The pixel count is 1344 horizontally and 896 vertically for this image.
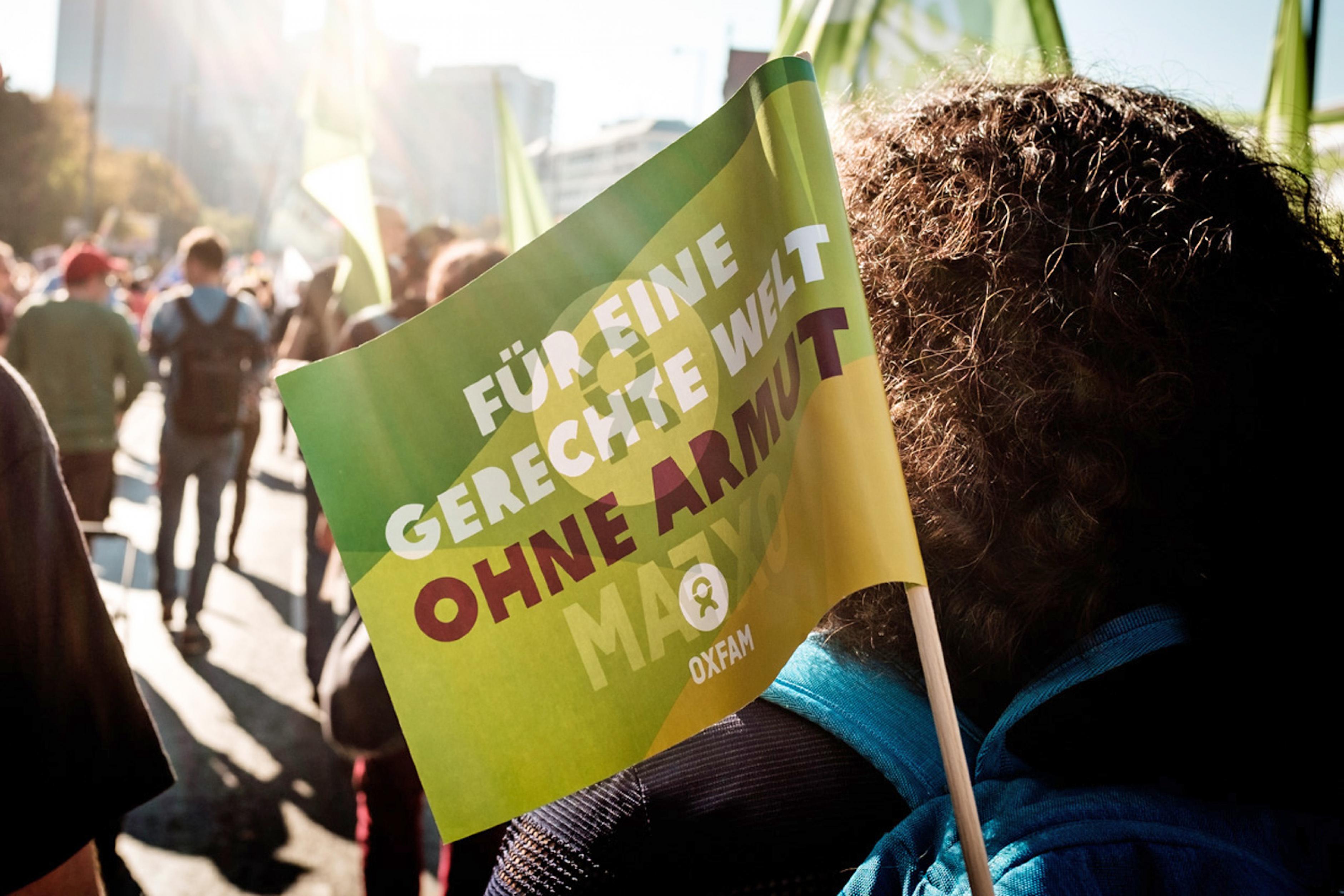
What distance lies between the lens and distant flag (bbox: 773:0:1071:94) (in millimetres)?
3496

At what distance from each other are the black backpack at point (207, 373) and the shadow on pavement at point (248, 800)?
1.58 metres

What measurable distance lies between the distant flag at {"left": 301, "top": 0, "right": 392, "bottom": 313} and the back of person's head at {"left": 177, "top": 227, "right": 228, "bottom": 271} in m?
0.89

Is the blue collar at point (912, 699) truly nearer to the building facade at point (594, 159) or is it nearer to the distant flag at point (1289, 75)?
the distant flag at point (1289, 75)

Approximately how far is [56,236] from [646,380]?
151 ft

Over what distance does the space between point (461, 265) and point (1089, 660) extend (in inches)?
130

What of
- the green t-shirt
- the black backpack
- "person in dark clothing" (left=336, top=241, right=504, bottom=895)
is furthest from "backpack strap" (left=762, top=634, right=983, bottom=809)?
the green t-shirt

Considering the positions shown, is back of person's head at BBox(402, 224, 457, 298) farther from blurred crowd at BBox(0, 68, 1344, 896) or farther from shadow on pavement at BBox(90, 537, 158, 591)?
blurred crowd at BBox(0, 68, 1344, 896)

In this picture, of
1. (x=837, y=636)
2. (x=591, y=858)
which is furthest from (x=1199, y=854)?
(x=591, y=858)

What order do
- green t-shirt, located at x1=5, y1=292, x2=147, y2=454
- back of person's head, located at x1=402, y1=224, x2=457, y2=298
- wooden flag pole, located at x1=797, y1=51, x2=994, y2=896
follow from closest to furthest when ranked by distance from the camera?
wooden flag pole, located at x1=797, y1=51, x2=994, y2=896, green t-shirt, located at x1=5, y1=292, x2=147, y2=454, back of person's head, located at x1=402, y1=224, x2=457, y2=298

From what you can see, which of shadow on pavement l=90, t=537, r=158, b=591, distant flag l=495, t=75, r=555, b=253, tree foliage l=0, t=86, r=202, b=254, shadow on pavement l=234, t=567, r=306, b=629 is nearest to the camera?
distant flag l=495, t=75, r=555, b=253

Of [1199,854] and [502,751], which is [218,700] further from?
[1199,854]

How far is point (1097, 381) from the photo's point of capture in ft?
3.13

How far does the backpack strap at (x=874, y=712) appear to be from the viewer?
3.21 feet

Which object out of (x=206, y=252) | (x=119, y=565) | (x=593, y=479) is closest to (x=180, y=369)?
(x=206, y=252)
